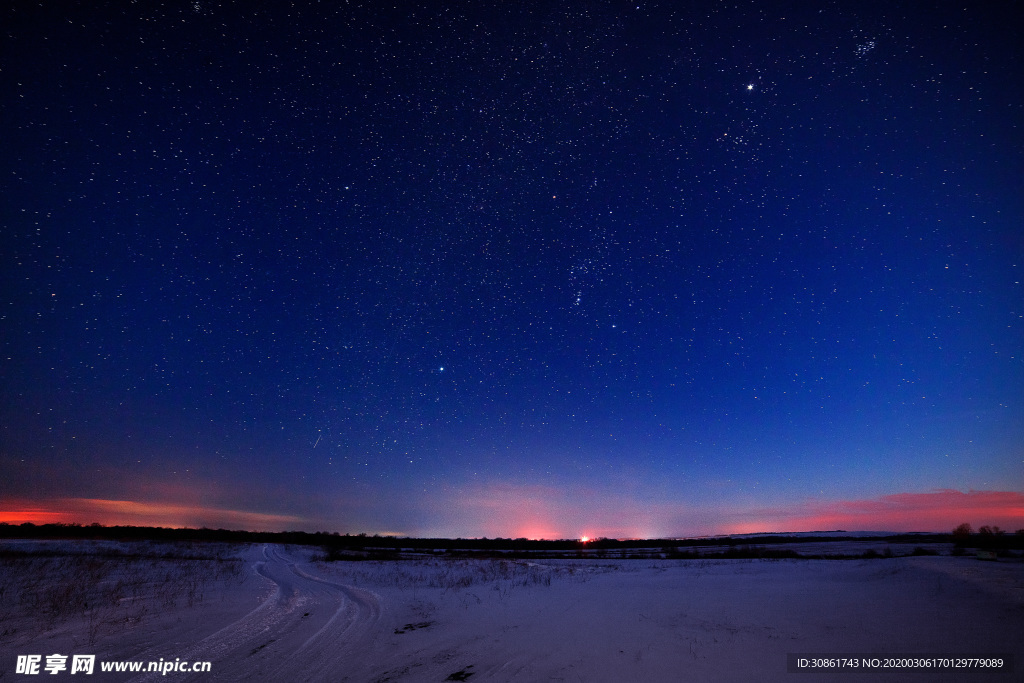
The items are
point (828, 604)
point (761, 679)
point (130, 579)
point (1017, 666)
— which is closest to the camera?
point (761, 679)

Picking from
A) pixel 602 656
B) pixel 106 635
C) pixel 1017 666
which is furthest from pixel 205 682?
pixel 1017 666

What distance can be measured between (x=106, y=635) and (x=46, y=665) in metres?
1.83

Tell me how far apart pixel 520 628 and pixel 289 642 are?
4.52m

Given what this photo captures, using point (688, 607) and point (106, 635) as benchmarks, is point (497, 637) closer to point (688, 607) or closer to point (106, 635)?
point (688, 607)

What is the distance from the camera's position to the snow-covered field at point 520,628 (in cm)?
680

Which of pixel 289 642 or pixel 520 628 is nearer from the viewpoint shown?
pixel 289 642

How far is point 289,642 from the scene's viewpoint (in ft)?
27.9

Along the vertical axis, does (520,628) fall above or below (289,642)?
below

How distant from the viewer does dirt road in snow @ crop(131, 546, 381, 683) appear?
676 centimetres

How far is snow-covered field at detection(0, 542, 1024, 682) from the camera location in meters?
6.80

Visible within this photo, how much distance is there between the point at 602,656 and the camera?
7.27m

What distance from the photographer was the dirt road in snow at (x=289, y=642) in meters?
6.76

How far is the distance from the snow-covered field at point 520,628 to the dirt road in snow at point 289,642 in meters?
0.05

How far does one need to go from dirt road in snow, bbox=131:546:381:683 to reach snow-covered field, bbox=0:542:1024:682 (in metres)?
0.05
